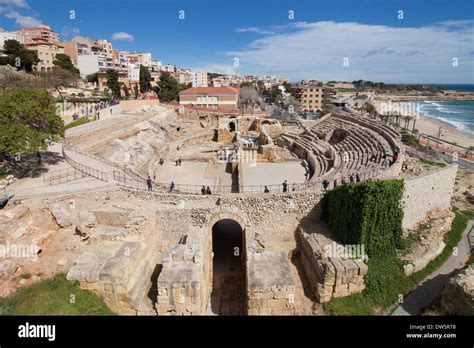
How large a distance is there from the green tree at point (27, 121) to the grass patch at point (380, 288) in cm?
1587

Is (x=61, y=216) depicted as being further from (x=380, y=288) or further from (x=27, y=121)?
(x=380, y=288)

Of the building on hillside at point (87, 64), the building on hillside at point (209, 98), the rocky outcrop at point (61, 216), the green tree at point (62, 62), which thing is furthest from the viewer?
the building on hillside at point (87, 64)

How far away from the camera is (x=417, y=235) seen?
567 inches

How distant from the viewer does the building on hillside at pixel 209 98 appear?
195 ft

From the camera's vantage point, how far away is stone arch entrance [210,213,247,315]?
42.7 feet

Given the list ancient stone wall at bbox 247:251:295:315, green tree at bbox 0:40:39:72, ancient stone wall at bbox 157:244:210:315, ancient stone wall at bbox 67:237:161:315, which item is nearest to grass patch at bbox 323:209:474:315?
ancient stone wall at bbox 247:251:295:315

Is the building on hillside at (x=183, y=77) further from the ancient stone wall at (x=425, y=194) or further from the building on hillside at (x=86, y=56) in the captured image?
the ancient stone wall at (x=425, y=194)

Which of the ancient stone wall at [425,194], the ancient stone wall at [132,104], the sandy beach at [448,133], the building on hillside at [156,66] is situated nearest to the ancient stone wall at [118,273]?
the ancient stone wall at [425,194]

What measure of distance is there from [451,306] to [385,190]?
4.67 metres

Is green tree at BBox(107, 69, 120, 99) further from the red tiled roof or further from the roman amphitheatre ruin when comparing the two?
the roman amphitheatre ruin

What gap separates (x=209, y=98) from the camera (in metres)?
60.3

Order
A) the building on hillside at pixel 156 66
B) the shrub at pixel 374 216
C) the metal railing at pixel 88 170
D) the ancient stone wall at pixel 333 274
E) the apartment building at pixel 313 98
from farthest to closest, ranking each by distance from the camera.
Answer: the building on hillside at pixel 156 66
the apartment building at pixel 313 98
the metal railing at pixel 88 170
the shrub at pixel 374 216
the ancient stone wall at pixel 333 274

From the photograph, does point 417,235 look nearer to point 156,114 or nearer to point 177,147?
point 177,147
